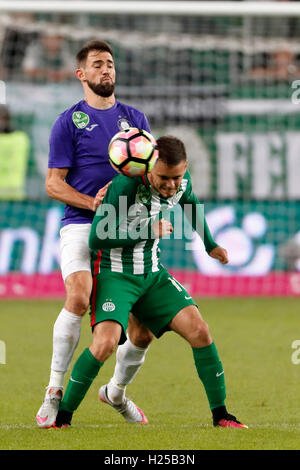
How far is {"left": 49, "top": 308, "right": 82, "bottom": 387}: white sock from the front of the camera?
580cm

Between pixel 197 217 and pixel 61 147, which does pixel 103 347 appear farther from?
pixel 61 147

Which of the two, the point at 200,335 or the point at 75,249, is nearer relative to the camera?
the point at 200,335

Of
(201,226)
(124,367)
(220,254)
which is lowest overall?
(124,367)

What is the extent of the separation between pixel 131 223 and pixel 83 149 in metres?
0.66

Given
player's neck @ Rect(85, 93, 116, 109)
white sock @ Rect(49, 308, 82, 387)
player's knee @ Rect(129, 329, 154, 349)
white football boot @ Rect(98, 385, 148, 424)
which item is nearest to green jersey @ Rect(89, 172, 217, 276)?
white sock @ Rect(49, 308, 82, 387)

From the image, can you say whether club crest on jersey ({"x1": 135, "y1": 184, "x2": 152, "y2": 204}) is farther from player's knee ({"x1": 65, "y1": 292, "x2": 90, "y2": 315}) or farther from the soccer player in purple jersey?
player's knee ({"x1": 65, "y1": 292, "x2": 90, "y2": 315})

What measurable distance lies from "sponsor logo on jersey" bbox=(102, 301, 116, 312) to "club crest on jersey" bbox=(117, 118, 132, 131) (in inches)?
46.9

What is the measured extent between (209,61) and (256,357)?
8239mm

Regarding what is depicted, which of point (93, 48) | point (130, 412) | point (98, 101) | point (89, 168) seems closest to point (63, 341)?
point (130, 412)

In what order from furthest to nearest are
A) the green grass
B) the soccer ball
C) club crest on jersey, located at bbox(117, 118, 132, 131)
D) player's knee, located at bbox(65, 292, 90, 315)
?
club crest on jersey, located at bbox(117, 118, 132, 131), player's knee, located at bbox(65, 292, 90, 315), the soccer ball, the green grass

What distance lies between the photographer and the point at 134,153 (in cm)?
539

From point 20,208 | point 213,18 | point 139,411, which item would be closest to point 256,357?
point 139,411

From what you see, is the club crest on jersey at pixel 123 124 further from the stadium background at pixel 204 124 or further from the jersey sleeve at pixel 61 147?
the stadium background at pixel 204 124
